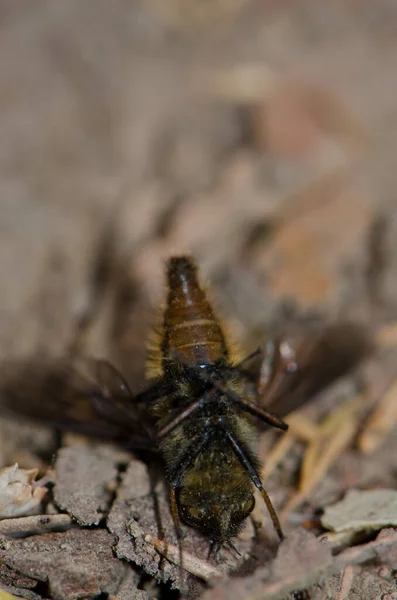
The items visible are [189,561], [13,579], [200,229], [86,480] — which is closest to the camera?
[13,579]

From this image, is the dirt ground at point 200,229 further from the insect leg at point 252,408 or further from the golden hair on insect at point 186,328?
the insect leg at point 252,408

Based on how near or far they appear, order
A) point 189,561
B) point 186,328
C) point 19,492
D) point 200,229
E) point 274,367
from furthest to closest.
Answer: point 200,229 < point 274,367 < point 186,328 < point 19,492 < point 189,561

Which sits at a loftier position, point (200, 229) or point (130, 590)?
point (200, 229)

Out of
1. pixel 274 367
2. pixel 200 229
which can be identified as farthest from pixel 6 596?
pixel 200 229

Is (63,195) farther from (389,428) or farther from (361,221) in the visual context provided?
(389,428)

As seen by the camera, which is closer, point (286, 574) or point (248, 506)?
point (286, 574)

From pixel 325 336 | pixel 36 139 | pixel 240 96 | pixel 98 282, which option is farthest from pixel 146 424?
pixel 240 96

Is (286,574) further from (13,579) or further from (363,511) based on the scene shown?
(13,579)
